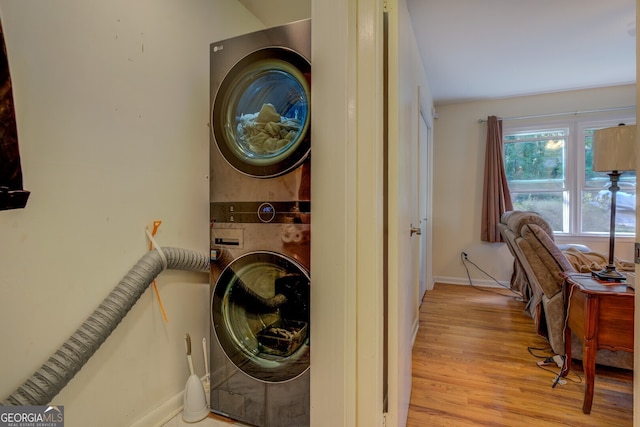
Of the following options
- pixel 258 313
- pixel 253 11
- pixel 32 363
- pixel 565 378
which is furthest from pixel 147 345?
pixel 565 378

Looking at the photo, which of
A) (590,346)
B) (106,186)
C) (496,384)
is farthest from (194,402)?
(590,346)

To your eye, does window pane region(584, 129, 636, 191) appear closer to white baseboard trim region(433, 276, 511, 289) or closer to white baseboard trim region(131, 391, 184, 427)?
white baseboard trim region(433, 276, 511, 289)

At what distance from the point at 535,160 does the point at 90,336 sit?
479 cm

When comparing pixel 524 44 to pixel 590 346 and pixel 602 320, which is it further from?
pixel 590 346

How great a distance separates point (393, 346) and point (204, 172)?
1.34 m

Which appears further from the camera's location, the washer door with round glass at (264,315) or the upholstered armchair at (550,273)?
the upholstered armchair at (550,273)

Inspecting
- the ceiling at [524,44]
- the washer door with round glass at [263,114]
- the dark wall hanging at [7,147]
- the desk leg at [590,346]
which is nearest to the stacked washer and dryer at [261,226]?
the washer door with round glass at [263,114]

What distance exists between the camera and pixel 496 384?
187 cm

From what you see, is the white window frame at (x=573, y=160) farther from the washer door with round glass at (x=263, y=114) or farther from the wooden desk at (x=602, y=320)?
the washer door with round glass at (x=263, y=114)

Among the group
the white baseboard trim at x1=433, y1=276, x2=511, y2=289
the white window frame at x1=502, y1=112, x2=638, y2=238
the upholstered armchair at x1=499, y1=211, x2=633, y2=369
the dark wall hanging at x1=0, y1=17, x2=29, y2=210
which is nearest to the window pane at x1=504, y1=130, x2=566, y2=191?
the white window frame at x1=502, y1=112, x2=638, y2=238

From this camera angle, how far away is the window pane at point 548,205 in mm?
3859

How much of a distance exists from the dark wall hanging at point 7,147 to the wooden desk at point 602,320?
2.53 meters

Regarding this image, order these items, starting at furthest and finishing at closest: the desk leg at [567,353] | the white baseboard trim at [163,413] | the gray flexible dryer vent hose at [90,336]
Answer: the desk leg at [567,353] → the white baseboard trim at [163,413] → the gray flexible dryer vent hose at [90,336]

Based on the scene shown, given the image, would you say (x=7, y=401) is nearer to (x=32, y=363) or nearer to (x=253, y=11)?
(x=32, y=363)
